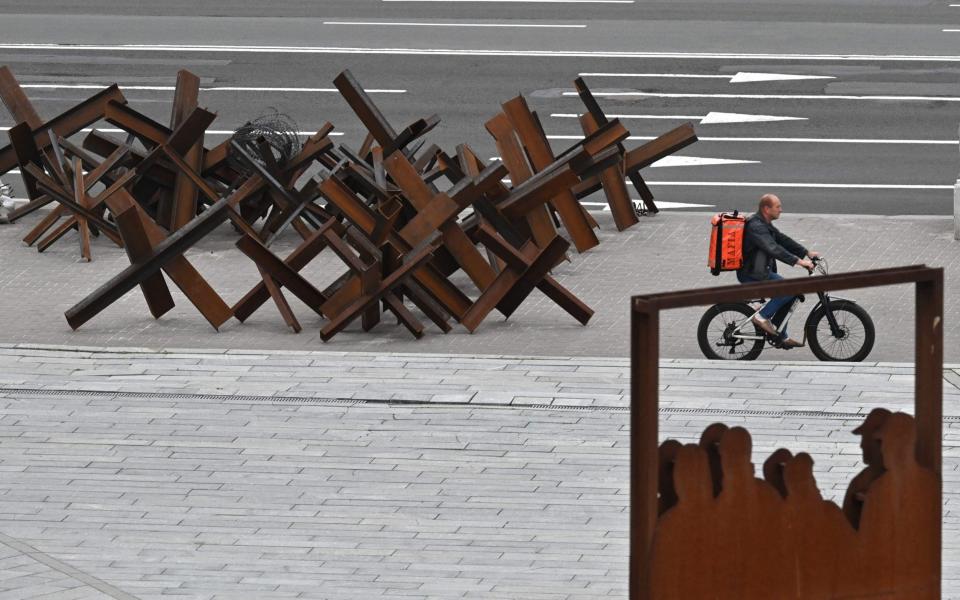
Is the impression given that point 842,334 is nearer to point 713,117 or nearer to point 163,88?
point 713,117

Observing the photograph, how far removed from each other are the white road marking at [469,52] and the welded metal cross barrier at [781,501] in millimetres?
19965

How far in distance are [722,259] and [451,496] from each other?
12.5 feet

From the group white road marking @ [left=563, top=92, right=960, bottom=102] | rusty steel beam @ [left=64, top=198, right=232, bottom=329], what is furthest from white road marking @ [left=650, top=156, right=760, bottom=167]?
rusty steel beam @ [left=64, top=198, right=232, bottom=329]

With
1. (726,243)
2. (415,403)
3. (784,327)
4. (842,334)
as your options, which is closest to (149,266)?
(415,403)

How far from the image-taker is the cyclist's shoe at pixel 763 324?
509 inches

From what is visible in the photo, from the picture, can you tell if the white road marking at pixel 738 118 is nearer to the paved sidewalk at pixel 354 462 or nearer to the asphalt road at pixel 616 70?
the asphalt road at pixel 616 70

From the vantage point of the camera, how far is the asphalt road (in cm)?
2044

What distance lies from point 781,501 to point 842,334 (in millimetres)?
6641

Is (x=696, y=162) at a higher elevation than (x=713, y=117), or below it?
below

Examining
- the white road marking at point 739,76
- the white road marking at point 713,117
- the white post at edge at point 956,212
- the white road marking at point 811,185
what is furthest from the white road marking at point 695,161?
the white post at edge at point 956,212

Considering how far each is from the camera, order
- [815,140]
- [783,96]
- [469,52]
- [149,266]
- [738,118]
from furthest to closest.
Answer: [469,52] → [783,96] → [738,118] → [815,140] → [149,266]

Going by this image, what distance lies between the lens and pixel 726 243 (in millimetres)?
12922

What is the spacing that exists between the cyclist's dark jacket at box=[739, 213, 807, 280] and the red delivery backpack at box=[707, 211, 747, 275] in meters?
0.07

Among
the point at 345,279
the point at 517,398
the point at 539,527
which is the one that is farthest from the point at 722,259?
the point at 539,527
